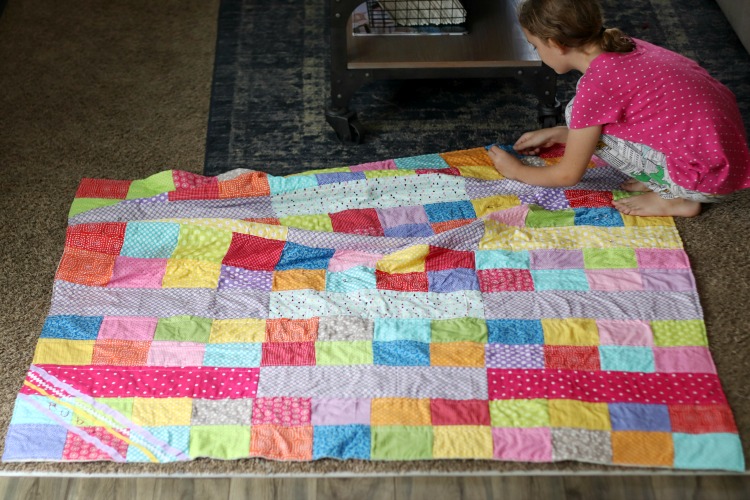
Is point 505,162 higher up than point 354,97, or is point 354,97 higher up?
point 505,162

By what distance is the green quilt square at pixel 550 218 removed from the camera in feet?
6.62

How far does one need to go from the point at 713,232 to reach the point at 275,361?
1096 mm

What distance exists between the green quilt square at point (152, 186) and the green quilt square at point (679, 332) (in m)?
1.21

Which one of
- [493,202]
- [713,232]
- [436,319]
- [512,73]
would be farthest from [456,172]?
[713,232]

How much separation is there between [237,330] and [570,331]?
70 centimetres

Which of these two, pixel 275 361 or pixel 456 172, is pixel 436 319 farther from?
pixel 456 172

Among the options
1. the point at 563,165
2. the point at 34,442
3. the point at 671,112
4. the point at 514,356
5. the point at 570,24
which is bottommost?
the point at 34,442

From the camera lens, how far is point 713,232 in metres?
2.03

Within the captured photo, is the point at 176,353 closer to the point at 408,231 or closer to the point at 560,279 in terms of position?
the point at 408,231

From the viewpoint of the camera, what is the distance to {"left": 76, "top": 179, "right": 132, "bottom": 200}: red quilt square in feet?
7.01

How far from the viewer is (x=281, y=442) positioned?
1607 mm

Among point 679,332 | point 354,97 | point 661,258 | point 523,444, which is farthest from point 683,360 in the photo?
point 354,97

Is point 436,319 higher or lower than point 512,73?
lower

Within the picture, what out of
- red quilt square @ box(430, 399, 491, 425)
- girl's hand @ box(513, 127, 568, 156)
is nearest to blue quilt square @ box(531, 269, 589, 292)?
red quilt square @ box(430, 399, 491, 425)
